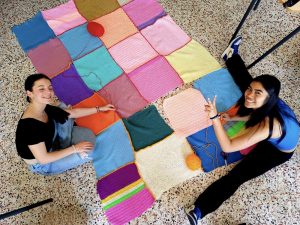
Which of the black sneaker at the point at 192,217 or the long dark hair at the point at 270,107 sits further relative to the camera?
the black sneaker at the point at 192,217

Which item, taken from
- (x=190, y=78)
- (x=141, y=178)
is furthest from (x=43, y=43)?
(x=141, y=178)

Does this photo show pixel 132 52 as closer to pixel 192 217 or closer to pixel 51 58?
pixel 51 58

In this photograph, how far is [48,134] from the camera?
139 centimetres

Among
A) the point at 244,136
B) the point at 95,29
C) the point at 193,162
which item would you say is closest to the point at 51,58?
the point at 95,29

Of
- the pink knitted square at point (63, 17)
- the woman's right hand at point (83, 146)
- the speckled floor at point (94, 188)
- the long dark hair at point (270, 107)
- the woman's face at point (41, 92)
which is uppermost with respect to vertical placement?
the long dark hair at point (270, 107)

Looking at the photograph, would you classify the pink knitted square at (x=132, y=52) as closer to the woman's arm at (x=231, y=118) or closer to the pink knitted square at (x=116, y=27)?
the pink knitted square at (x=116, y=27)

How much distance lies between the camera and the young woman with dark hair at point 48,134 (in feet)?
4.16

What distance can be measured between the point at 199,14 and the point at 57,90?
3.78 ft

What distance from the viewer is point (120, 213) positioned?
146 centimetres

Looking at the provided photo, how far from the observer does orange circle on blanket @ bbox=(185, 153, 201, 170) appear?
61.7 inches

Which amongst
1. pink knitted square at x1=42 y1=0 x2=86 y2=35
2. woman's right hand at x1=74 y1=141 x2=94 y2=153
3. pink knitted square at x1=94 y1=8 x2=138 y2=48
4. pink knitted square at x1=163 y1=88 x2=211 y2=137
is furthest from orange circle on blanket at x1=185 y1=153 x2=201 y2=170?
pink knitted square at x1=42 y1=0 x2=86 y2=35

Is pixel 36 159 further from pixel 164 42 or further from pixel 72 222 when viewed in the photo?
pixel 164 42

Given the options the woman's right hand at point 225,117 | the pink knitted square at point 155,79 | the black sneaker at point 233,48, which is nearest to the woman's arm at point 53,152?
the pink knitted square at point 155,79

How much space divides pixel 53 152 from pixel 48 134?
0.09 meters
